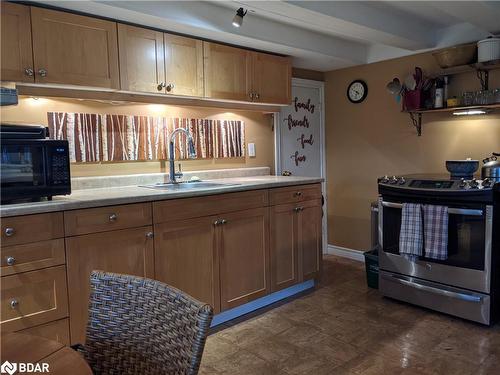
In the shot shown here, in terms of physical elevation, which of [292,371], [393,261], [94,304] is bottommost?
[292,371]

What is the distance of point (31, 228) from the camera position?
1.90 metres

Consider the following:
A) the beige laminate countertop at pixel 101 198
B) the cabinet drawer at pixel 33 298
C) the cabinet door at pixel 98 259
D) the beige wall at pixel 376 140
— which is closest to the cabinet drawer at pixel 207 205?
the beige laminate countertop at pixel 101 198

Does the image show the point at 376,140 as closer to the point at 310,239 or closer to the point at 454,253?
the point at 310,239

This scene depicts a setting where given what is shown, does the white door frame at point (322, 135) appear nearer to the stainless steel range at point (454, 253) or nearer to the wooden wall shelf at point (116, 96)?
the wooden wall shelf at point (116, 96)

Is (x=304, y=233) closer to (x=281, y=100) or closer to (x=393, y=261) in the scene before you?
(x=393, y=261)

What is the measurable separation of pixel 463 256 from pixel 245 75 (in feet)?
6.99

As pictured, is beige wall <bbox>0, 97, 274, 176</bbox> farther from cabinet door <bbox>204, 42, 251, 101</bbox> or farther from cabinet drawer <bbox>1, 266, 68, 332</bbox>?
cabinet drawer <bbox>1, 266, 68, 332</bbox>

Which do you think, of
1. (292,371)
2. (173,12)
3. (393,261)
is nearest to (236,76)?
(173,12)

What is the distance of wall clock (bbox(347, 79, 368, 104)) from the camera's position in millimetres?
4109

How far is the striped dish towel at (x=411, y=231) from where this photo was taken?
111 inches

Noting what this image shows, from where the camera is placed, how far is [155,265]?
2.39m

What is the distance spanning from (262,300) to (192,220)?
1.02m

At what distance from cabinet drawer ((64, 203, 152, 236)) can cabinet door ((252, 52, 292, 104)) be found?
60.7 inches

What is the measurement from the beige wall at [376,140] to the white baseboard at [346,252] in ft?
0.19
